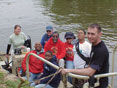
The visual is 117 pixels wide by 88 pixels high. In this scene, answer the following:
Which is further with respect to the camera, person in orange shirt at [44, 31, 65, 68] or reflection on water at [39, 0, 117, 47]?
reflection on water at [39, 0, 117, 47]

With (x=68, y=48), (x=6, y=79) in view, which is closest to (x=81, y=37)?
(x=68, y=48)

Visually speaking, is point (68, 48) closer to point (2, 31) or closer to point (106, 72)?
point (106, 72)

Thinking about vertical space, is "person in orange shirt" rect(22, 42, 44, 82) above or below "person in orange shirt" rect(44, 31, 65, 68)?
below

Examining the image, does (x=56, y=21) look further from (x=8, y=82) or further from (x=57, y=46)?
(x=8, y=82)

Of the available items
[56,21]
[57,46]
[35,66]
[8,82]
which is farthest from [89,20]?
[8,82]

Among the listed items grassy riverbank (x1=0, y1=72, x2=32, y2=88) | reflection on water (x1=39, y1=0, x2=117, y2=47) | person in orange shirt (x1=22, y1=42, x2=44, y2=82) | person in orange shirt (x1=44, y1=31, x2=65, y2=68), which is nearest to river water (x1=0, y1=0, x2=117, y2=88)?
reflection on water (x1=39, y1=0, x2=117, y2=47)

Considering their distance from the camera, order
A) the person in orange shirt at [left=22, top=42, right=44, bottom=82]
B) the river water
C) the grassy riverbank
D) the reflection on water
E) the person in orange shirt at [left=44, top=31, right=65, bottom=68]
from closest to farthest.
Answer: the grassy riverbank < the person in orange shirt at [left=22, top=42, right=44, bottom=82] < the person in orange shirt at [left=44, top=31, right=65, bottom=68] < the reflection on water < the river water

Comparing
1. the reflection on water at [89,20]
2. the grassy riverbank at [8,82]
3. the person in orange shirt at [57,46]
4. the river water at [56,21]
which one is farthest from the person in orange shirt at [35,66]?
the reflection on water at [89,20]

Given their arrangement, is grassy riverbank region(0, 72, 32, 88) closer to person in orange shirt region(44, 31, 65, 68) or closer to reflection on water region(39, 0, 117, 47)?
person in orange shirt region(44, 31, 65, 68)

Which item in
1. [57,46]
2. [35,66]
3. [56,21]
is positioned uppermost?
[56,21]

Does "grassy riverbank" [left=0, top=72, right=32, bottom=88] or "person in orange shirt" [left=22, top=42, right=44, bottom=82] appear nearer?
"grassy riverbank" [left=0, top=72, right=32, bottom=88]

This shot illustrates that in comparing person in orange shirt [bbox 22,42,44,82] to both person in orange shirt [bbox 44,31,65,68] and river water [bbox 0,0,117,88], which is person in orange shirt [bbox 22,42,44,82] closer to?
person in orange shirt [bbox 44,31,65,68]

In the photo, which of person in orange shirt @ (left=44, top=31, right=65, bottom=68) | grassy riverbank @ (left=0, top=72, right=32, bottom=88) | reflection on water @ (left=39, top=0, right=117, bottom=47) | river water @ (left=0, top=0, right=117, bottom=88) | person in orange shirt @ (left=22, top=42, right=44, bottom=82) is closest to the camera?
grassy riverbank @ (left=0, top=72, right=32, bottom=88)

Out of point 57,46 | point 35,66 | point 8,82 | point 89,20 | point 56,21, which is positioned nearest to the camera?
point 8,82
